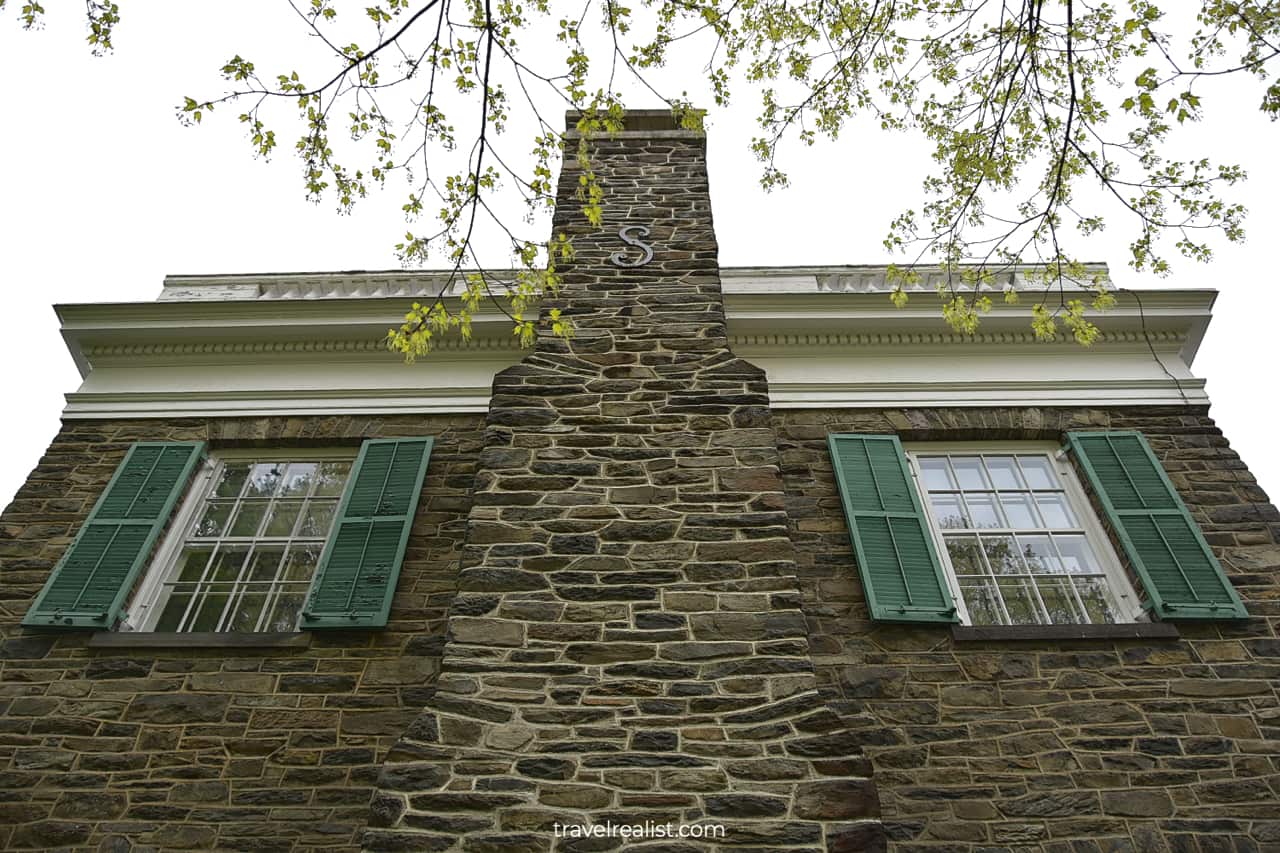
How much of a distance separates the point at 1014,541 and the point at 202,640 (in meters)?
5.08

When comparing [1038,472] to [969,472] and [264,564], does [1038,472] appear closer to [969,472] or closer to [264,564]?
[969,472]

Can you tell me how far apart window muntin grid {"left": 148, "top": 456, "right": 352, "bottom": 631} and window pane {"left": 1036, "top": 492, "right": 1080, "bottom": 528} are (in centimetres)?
483

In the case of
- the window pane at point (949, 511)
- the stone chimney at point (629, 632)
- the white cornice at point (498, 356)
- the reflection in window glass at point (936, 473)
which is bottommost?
the stone chimney at point (629, 632)

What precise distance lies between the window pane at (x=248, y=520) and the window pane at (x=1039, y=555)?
514cm

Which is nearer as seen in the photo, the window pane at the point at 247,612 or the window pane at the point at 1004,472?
the window pane at the point at 247,612

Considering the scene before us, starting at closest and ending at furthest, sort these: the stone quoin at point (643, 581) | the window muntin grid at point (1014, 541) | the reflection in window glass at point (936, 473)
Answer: the stone quoin at point (643, 581), the window muntin grid at point (1014, 541), the reflection in window glass at point (936, 473)

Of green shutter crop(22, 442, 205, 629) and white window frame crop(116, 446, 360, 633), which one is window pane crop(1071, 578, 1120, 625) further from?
green shutter crop(22, 442, 205, 629)

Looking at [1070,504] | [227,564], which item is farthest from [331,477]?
[1070,504]

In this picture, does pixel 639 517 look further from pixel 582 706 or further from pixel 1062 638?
pixel 1062 638

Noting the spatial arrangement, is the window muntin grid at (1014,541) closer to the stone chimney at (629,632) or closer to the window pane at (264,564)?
the stone chimney at (629,632)

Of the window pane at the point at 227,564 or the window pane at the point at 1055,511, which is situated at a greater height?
the window pane at the point at 1055,511

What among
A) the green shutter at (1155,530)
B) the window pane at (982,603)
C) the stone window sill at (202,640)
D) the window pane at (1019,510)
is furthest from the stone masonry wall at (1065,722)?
the stone window sill at (202,640)

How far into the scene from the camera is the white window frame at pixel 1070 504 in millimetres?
5012

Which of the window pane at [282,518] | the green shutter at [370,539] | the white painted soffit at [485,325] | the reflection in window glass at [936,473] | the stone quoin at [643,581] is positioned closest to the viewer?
the stone quoin at [643,581]
